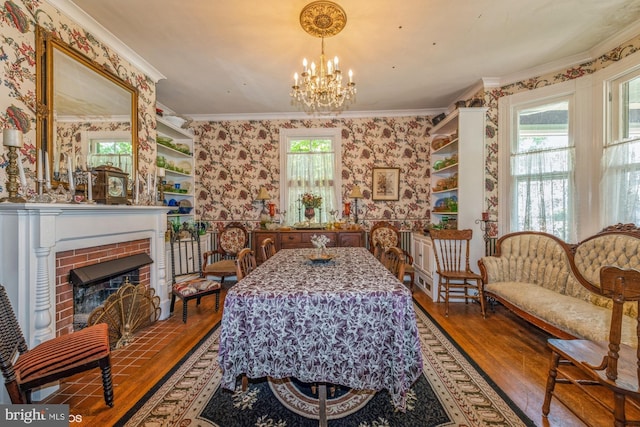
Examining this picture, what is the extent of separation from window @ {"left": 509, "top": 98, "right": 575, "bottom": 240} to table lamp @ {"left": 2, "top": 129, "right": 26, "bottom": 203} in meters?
4.90

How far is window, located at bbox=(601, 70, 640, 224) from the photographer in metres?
2.60

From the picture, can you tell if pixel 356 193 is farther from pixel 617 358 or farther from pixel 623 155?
pixel 617 358

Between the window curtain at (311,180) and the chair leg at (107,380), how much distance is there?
347 cm

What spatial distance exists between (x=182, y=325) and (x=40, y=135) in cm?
215

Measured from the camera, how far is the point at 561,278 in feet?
9.27

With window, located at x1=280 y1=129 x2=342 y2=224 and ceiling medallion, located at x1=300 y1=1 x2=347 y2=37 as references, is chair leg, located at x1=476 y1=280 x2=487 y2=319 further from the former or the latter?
ceiling medallion, located at x1=300 y1=1 x2=347 y2=37

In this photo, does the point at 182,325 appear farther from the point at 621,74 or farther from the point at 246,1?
the point at 621,74

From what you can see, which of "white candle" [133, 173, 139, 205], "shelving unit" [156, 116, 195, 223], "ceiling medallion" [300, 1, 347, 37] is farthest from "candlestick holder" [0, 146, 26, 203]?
"shelving unit" [156, 116, 195, 223]

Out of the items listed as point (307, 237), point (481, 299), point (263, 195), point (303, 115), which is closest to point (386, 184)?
point (307, 237)

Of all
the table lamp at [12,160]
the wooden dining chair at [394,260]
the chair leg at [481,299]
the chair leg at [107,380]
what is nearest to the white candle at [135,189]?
the table lamp at [12,160]

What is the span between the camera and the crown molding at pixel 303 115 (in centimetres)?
488

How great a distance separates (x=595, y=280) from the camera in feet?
8.37

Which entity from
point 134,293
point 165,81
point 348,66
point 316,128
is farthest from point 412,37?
point 134,293

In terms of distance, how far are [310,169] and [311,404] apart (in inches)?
149
